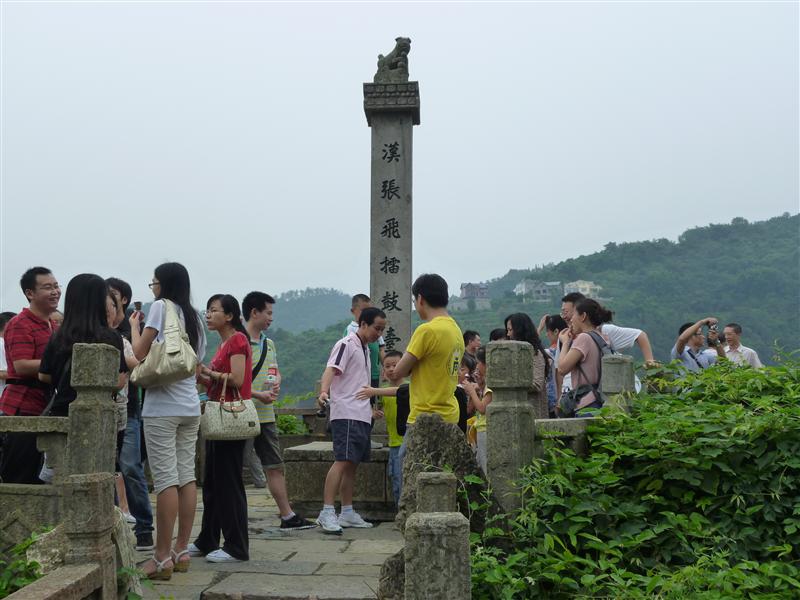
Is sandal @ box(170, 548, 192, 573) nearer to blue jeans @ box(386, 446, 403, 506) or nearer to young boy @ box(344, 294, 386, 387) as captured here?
blue jeans @ box(386, 446, 403, 506)

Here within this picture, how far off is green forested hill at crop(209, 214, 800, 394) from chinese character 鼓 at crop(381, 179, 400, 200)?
1352 cm

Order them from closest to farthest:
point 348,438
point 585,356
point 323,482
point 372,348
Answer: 1. point 585,356
2. point 348,438
3. point 323,482
4. point 372,348

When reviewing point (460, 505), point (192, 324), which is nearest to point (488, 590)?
point (460, 505)

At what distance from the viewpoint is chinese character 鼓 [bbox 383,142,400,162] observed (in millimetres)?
9766

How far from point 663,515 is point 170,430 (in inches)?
123

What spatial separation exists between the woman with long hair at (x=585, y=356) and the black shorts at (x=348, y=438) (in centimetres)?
170

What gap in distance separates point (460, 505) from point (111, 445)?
2.05 meters

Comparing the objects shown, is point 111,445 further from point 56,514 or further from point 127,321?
point 127,321

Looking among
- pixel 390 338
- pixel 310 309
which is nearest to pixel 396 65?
pixel 390 338

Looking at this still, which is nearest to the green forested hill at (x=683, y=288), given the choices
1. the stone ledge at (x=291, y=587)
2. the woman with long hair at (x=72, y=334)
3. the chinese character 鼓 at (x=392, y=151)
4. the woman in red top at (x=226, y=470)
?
the chinese character 鼓 at (x=392, y=151)

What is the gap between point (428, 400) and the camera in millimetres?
5258

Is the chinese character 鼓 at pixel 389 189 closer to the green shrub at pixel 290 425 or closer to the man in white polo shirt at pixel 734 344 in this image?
the green shrub at pixel 290 425

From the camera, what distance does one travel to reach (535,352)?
21.1 feet

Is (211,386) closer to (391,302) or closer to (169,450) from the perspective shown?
(169,450)
